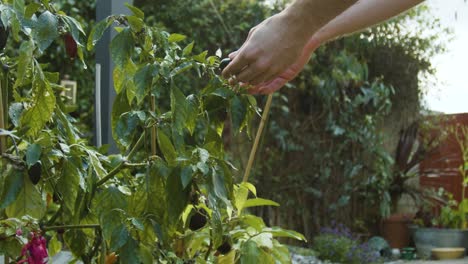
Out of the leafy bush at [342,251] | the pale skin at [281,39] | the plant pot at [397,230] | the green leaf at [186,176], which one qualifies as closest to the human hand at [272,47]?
the pale skin at [281,39]

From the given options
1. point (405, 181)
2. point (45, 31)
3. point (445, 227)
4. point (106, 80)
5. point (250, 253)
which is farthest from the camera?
point (405, 181)

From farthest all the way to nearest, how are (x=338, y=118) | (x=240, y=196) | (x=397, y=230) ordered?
(x=397, y=230)
(x=338, y=118)
(x=240, y=196)

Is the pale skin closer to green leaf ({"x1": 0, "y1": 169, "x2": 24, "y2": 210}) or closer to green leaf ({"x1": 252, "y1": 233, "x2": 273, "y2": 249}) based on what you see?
green leaf ({"x1": 0, "y1": 169, "x2": 24, "y2": 210})

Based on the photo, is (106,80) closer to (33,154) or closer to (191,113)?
(191,113)

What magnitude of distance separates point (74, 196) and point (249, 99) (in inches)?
14.5

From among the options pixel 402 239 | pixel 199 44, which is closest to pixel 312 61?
pixel 199 44

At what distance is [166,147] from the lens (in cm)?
144

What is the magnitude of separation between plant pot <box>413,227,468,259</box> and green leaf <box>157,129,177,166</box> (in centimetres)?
549

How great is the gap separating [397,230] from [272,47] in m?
6.10

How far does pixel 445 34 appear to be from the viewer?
22.8 ft

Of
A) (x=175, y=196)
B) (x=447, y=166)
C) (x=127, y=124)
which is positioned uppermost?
(x=127, y=124)

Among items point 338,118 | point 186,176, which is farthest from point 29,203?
point 338,118

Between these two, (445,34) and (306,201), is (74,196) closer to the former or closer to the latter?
(306,201)

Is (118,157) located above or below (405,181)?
above
